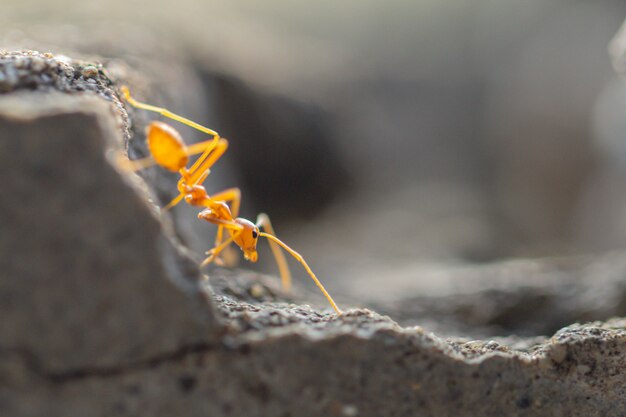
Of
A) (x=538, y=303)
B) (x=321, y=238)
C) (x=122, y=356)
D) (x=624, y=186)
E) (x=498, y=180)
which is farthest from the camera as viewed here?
(x=498, y=180)

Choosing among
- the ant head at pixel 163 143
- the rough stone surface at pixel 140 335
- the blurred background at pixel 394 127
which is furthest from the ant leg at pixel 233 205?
the rough stone surface at pixel 140 335

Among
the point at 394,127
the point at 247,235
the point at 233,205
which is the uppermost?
the point at 394,127

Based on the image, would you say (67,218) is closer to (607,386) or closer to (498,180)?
(607,386)

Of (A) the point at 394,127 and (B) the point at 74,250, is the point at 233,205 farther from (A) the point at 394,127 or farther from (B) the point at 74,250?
(A) the point at 394,127

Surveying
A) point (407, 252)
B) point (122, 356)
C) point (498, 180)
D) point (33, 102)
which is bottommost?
point (122, 356)

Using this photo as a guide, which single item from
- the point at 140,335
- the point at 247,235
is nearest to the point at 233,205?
the point at 247,235

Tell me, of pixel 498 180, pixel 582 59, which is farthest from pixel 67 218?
pixel 582 59

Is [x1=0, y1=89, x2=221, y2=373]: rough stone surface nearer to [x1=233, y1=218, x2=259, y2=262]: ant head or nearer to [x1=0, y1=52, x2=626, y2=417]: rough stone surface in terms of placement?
[x1=0, y1=52, x2=626, y2=417]: rough stone surface
